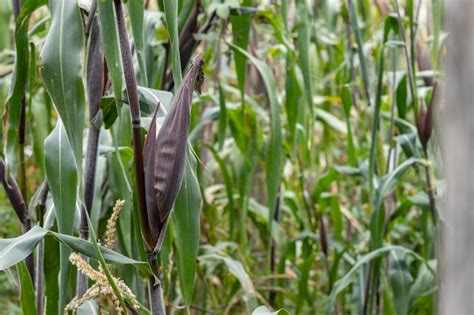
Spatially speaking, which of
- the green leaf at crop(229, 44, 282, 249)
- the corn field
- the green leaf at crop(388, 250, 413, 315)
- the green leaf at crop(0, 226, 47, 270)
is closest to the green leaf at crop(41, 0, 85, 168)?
the corn field

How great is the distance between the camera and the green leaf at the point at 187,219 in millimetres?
669

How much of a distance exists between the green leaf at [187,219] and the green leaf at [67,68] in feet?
0.33

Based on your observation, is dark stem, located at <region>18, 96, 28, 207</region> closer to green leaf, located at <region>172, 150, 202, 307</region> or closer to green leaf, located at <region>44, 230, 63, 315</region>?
green leaf, located at <region>44, 230, 63, 315</region>

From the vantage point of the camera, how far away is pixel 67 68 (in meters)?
0.68

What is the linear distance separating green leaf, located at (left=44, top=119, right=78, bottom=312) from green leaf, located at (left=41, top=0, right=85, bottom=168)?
0.08 m

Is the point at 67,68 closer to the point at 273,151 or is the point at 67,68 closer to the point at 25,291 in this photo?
the point at 25,291

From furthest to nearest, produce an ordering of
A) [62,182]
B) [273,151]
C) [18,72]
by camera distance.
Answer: [273,151] < [18,72] < [62,182]

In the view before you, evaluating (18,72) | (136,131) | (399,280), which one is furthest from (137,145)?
(399,280)

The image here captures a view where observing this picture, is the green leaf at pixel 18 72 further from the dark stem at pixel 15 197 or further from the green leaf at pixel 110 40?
the green leaf at pixel 110 40

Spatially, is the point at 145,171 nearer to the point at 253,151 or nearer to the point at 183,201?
the point at 183,201

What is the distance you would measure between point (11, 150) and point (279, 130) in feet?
1.33

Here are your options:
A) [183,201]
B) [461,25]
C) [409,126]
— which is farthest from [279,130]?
[461,25]

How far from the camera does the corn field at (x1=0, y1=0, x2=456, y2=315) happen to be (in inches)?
25.6

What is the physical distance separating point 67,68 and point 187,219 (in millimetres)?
174
